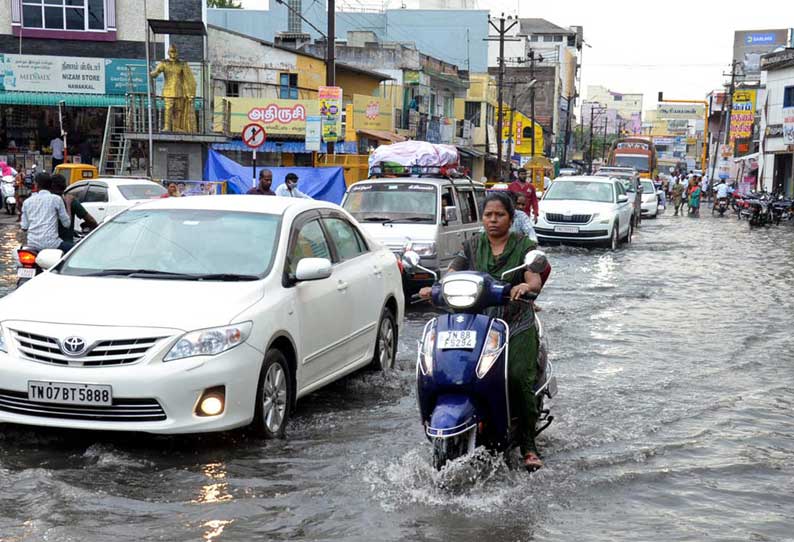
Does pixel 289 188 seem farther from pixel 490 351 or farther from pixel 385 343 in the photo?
pixel 490 351

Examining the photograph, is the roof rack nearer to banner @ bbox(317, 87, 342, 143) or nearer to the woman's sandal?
banner @ bbox(317, 87, 342, 143)

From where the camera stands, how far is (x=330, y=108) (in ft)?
81.7

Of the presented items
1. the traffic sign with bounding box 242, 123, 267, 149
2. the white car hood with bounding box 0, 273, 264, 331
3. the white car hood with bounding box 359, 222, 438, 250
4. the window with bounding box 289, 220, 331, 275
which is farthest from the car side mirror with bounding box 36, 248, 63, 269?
the traffic sign with bounding box 242, 123, 267, 149

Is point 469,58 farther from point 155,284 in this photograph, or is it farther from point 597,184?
point 155,284

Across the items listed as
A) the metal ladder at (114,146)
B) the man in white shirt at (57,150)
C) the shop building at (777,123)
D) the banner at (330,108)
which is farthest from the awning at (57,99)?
the shop building at (777,123)

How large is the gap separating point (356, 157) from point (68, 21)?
41.5 ft

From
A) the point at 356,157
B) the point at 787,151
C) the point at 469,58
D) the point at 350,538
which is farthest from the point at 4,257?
the point at 469,58

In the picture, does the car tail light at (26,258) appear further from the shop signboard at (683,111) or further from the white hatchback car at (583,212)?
the shop signboard at (683,111)

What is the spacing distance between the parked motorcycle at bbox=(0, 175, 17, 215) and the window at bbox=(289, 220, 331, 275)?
24.8 m

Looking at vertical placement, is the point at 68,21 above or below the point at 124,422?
above

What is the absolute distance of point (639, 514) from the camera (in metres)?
5.80

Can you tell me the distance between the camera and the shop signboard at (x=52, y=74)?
3509cm

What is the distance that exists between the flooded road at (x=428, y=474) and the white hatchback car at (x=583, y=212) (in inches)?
553

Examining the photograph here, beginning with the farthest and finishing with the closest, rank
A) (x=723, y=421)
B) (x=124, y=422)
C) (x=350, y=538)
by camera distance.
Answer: (x=723, y=421), (x=124, y=422), (x=350, y=538)
